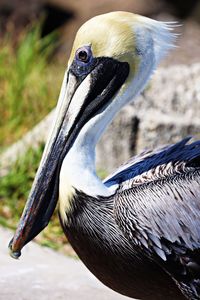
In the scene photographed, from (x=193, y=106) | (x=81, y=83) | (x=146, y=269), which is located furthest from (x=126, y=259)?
(x=193, y=106)

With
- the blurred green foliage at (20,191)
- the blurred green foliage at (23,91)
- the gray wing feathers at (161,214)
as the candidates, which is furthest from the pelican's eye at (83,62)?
the blurred green foliage at (23,91)

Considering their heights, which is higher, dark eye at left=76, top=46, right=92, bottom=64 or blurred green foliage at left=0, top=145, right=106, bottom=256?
dark eye at left=76, top=46, right=92, bottom=64

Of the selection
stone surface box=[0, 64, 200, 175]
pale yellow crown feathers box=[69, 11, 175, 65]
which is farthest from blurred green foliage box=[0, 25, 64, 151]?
pale yellow crown feathers box=[69, 11, 175, 65]

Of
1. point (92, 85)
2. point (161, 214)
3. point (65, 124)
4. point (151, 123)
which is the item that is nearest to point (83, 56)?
point (92, 85)

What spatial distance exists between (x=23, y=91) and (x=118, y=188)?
12.6 feet

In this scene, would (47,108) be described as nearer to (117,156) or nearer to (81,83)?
(117,156)

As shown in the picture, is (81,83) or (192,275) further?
(81,83)

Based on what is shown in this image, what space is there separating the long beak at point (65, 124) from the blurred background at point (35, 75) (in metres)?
1.67

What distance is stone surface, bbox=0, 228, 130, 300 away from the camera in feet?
16.5

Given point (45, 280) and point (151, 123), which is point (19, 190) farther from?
point (45, 280)

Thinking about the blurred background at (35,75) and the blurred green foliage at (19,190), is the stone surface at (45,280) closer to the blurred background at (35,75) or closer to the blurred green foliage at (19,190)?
the blurred background at (35,75)

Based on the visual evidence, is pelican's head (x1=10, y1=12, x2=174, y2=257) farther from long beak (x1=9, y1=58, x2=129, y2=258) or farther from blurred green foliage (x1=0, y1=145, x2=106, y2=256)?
blurred green foliage (x1=0, y1=145, x2=106, y2=256)

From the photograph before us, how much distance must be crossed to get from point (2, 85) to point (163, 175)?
4.23 meters

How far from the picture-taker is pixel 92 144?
446cm
